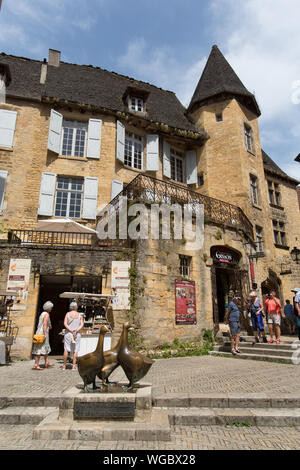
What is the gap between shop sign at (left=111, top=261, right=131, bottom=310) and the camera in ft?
28.9

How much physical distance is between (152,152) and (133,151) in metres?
1.00

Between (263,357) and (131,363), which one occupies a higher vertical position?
(131,363)

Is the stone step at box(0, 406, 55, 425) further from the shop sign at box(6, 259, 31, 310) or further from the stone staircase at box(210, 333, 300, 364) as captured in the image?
the stone staircase at box(210, 333, 300, 364)

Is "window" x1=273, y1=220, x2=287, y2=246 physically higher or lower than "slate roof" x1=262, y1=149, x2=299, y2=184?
Answer: lower

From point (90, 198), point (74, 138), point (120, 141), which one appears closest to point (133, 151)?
point (120, 141)

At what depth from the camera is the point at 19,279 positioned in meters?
8.79

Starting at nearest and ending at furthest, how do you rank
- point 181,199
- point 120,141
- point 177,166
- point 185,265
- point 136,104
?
point 185,265 < point 181,199 < point 120,141 < point 136,104 < point 177,166

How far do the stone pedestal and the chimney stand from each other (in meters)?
18.1

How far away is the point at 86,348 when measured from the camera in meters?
7.78

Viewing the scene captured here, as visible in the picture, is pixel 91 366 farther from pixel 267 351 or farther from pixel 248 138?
pixel 248 138

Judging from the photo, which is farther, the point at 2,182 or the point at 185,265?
the point at 2,182

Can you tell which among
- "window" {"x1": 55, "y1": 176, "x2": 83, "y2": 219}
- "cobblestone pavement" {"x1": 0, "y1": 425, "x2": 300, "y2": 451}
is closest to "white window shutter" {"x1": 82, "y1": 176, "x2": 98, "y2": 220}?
"window" {"x1": 55, "y1": 176, "x2": 83, "y2": 219}

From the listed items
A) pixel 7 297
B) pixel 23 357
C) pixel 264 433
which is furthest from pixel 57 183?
pixel 264 433

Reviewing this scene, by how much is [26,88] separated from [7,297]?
10541 mm
